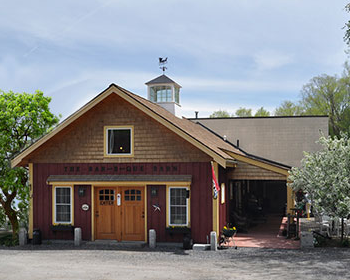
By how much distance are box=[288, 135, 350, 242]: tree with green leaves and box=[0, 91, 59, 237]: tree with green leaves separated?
1191cm

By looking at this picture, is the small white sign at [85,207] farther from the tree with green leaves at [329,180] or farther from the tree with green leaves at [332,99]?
the tree with green leaves at [332,99]

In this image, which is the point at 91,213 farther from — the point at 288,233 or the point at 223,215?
Answer: the point at 288,233

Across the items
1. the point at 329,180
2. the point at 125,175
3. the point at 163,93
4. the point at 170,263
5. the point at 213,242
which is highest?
the point at 163,93

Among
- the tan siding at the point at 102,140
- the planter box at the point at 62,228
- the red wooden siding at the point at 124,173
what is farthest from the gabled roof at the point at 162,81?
the planter box at the point at 62,228

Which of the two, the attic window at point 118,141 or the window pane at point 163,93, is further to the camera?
the window pane at point 163,93

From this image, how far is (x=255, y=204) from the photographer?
24953 millimetres

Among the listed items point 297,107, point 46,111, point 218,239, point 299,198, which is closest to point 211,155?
point 218,239

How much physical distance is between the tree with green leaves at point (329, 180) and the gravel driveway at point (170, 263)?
1.43 metres

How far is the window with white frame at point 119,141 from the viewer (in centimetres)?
1734

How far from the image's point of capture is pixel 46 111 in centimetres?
2197

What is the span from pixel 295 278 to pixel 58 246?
9238 mm

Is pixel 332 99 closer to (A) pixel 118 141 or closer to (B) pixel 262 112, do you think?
(B) pixel 262 112

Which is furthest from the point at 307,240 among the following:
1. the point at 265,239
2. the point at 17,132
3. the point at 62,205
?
the point at 17,132

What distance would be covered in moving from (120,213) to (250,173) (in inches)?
215
